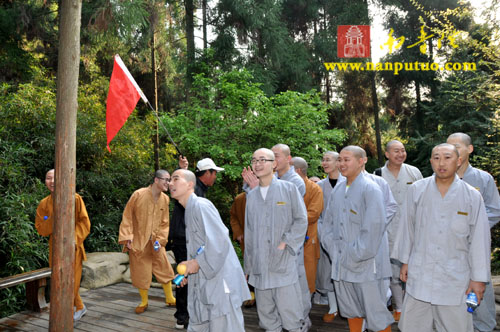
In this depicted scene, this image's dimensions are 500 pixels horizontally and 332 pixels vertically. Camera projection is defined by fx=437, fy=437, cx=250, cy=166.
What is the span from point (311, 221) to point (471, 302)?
2344 mm

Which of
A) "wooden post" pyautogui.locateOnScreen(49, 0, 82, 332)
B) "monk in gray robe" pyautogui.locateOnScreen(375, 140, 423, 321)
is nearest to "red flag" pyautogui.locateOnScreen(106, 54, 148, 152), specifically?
"wooden post" pyautogui.locateOnScreen(49, 0, 82, 332)

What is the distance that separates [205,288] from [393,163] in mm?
3037

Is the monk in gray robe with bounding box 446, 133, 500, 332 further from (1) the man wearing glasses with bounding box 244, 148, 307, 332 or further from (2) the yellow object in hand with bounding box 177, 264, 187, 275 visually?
(2) the yellow object in hand with bounding box 177, 264, 187, 275

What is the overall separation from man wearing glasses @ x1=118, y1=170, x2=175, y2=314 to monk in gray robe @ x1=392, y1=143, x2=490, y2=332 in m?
3.35

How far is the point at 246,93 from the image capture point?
39.8 ft

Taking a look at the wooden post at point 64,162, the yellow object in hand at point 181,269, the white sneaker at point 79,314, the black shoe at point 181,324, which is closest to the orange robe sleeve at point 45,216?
the wooden post at point 64,162

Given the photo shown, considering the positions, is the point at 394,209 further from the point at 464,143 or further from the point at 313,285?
the point at 313,285

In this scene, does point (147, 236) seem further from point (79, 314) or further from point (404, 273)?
point (404, 273)

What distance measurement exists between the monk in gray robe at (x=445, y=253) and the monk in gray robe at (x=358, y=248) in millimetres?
449

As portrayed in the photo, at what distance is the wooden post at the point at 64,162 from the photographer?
460 cm

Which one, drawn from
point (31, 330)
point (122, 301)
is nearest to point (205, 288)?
point (31, 330)

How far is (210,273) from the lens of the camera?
3381mm

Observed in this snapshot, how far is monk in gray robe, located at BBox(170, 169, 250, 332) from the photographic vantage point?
11.1ft

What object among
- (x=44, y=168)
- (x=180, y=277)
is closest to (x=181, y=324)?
(x=180, y=277)
